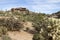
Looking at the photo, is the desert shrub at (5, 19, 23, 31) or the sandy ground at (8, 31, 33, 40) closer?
the sandy ground at (8, 31, 33, 40)

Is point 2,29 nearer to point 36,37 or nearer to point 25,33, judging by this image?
point 25,33

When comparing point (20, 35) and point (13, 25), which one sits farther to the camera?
point (13, 25)

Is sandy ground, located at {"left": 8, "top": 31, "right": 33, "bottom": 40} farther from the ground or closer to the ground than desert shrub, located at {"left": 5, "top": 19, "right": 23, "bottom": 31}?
closer to the ground

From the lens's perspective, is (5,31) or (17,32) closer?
(5,31)

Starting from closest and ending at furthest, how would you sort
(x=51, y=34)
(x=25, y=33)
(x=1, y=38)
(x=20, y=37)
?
(x=51, y=34)
(x=1, y=38)
(x=20, y=37)
(x=25, y=33)

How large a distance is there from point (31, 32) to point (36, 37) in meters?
7.85

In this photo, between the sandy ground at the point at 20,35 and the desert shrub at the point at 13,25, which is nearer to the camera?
the sandy ground at the point at 20,35

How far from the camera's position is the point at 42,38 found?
19094 millimetres

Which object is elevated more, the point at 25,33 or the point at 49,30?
the point at 49,30

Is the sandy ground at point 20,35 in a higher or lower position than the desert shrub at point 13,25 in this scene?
lower

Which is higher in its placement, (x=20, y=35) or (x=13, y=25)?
(x=13, y=25)

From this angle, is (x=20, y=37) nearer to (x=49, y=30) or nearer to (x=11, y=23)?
(x=11, y=23)

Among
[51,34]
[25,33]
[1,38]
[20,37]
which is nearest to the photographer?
[51,34]

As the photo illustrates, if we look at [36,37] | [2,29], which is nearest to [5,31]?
[2,29]
